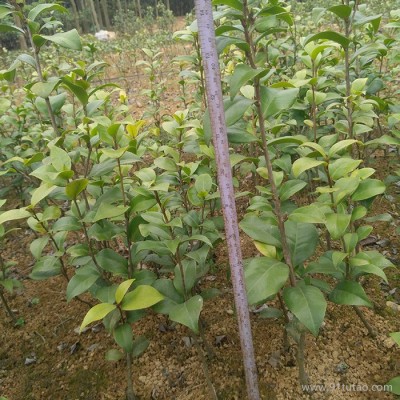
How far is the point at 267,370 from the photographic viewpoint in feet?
6.17

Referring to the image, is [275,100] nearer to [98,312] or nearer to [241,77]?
[241,77]

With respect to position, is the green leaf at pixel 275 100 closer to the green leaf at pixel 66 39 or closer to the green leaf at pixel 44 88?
the green leaf at pixel 66 39

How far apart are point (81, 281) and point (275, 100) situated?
3.93ft

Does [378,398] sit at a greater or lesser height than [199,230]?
lesser

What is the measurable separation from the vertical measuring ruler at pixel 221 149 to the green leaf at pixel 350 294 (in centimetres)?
44

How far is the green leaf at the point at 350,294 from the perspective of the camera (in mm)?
1457

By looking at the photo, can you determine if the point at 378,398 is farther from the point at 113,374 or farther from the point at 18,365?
the point at 18,365

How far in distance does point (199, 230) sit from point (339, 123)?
130 cm

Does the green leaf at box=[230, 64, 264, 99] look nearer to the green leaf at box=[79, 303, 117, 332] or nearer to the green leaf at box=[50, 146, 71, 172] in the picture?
the green leaf at box=[50, 146, 71, 172]

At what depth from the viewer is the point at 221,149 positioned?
1205mm

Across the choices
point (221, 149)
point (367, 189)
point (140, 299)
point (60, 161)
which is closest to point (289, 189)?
point (367, 189)

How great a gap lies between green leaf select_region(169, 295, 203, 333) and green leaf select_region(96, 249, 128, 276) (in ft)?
1.23

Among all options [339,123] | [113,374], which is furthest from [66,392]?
[339,123]

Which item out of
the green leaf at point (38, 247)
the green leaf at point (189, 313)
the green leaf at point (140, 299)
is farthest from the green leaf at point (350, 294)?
the green leaf at point (38, 247)
